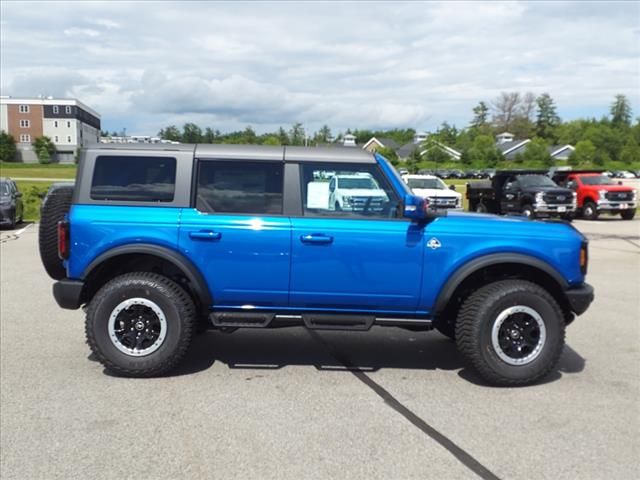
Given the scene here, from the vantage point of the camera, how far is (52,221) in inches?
221

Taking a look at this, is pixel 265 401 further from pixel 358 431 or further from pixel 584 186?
pixel 584 186

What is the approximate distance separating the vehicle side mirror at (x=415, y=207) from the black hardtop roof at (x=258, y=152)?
48 centimetres

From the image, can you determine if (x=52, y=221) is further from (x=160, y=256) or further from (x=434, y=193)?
(x=434, y=193)

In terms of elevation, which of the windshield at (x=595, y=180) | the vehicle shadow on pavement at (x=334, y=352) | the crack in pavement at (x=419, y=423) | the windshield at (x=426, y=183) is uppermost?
the windshield at (x=595, y=180)

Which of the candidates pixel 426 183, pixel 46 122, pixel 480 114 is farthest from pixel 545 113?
pixel 426 183

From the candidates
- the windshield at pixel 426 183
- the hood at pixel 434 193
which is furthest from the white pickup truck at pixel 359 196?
the windshield at pixel 426 183

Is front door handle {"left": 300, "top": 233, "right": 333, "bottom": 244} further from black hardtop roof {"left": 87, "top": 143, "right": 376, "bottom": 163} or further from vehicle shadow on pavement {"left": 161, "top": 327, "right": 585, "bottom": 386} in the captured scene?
vehicle shadow on pavement {"left": 161, "top": 327, "right": 585, "bottom": 386}

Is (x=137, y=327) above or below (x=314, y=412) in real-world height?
above

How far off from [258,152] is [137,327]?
5.74 feet

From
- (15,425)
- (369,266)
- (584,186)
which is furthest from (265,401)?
(584,186)

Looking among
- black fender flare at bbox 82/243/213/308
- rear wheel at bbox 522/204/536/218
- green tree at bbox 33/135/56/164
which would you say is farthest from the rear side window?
green tree at bbox 33/135/56/164

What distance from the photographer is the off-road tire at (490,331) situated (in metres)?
5.20

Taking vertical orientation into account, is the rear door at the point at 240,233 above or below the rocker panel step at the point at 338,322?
above

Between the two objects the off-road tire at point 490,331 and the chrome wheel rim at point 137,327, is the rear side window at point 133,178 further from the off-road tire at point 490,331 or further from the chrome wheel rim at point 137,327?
the off-road tire at point 490,331
